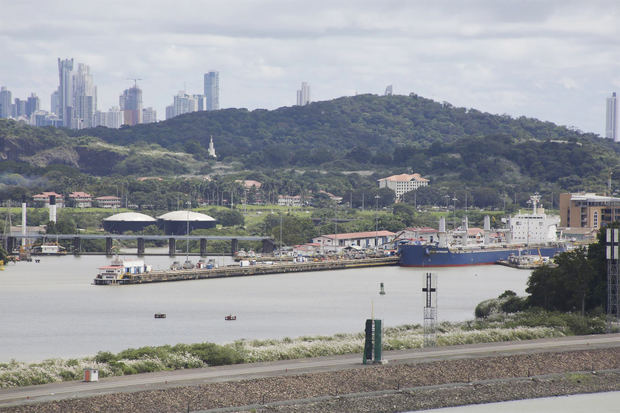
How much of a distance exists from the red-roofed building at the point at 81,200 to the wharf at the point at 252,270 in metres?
56.5

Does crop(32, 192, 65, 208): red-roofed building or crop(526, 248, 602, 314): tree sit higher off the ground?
crop(32, 192, 65, 208): red-roofed building

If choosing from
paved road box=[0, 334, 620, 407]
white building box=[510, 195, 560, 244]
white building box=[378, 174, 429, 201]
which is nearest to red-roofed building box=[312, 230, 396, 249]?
white building box=[510, 195, 560, 244]

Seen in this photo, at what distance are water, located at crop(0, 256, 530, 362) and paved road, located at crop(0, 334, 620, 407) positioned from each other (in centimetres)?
794

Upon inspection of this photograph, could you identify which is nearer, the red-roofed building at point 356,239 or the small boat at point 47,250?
the small boat at point 47,250

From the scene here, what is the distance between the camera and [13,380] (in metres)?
24.1

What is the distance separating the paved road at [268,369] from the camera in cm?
2288

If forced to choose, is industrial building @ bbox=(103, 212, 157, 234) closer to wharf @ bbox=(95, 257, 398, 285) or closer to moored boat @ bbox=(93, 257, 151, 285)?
wharf @ bbox=(95, 257, 398, 285)

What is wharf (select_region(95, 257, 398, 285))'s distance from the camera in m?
65.2

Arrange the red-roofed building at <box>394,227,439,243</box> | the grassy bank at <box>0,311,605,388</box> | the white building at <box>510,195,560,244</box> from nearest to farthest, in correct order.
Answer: the grassy bank at <box>0,311,605,388</box> → the white building at <box>510,195,560,244</box> → the red-roofed building at <box>394,227,439,243</box>

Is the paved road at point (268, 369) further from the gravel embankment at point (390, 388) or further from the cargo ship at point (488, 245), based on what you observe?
the cargo ship at point (488, 245)

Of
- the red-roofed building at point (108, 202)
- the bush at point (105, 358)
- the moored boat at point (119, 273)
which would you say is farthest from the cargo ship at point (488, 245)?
the bush at point (105, 358)

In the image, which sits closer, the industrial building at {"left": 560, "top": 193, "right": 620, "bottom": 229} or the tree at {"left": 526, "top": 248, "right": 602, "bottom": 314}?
the tree at {"left": 526, "top": 248, "right": 602, "bottom": 314}

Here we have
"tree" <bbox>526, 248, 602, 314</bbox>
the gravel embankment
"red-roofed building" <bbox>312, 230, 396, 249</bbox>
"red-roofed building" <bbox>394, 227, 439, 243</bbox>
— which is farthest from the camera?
"red-roofed building" <bbox>394, 227, 439, 243</bbox>

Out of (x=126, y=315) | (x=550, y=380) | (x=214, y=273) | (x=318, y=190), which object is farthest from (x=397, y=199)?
(x=550, y=380)
